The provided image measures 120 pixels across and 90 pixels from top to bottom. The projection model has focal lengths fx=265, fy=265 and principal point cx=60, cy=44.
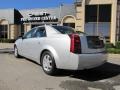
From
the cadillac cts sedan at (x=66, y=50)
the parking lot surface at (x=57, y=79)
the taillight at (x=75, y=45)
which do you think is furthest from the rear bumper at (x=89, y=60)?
the parking lot surface at (x=57, y=79)

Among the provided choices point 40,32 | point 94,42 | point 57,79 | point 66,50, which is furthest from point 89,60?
point 40,32

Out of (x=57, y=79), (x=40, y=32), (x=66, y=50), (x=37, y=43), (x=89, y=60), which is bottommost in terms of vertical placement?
(x=57, y=79)

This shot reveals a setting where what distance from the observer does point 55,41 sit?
8.17 metres

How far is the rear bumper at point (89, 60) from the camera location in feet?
25.0

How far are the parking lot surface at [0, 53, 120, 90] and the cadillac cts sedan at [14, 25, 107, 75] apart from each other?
1.27ft

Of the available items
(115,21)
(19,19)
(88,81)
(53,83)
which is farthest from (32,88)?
(19,19)

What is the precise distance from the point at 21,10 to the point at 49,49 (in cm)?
2732

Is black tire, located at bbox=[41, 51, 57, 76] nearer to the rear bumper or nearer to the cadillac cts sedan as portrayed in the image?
the cadillac cts sedan

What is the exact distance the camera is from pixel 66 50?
25.3 ft

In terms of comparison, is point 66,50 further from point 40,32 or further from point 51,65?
point 40,32

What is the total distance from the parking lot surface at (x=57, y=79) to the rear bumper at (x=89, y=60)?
1.39 ft

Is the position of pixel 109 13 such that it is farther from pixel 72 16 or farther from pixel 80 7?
pixel 72 16

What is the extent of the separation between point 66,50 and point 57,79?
90 centimetres

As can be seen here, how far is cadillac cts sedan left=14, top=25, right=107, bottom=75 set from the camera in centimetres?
762
